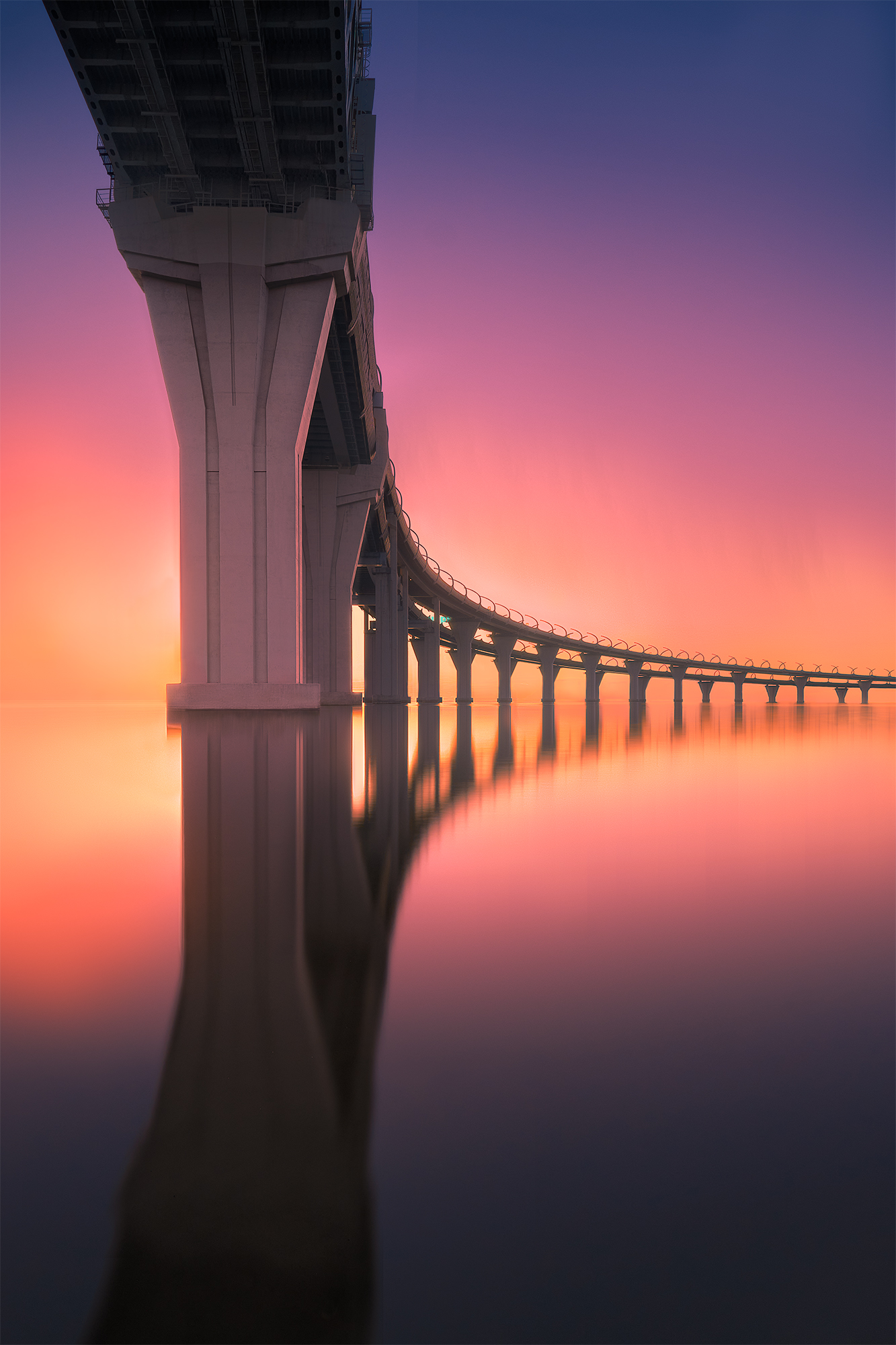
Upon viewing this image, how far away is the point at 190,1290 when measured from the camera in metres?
1.37

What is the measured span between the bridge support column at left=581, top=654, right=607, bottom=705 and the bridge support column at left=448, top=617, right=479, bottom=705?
18.8 meters

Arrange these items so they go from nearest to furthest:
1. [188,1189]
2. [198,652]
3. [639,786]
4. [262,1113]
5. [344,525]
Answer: [188,1189] → [262,1113] → [639,786] → [198,652] → [344,525]

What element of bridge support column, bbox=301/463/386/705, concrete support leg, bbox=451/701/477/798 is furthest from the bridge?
bridge support column, bbox=301/463/386/705

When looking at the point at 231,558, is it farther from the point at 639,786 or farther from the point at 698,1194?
the point at 698,1194

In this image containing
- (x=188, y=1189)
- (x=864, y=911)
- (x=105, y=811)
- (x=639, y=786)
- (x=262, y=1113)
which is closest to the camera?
(x=188, y=1189)

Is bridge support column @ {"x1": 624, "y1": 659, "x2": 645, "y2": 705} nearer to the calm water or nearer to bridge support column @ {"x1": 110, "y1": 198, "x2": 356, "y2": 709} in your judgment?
bridge support column @ {"x1": 110, "y1": 198, "x2": 356, "y2": 709}

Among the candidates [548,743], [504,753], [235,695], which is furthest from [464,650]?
[504,753]

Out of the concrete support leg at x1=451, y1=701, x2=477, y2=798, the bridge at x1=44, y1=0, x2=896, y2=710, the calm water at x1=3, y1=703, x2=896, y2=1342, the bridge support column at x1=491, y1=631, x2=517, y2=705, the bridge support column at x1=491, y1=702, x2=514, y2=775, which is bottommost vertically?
the bridge support column at x1=491, y1=702, x2=514, y2=775

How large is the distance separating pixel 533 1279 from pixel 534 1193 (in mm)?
232

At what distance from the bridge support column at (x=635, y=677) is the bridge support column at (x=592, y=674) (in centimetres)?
454

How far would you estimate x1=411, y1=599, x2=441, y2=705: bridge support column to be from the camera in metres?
79.2

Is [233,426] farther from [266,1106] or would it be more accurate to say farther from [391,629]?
[391,629]

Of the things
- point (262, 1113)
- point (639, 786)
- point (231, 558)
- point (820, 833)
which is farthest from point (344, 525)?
A: point (262, 1113)

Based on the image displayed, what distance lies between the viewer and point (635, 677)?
10481 cm
